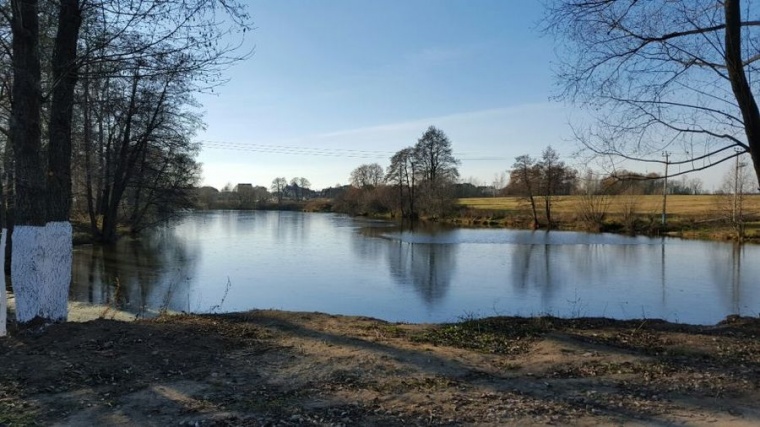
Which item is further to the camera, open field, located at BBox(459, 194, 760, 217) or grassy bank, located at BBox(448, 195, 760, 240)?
open field, located at BBox(459, 194, 760, 217)

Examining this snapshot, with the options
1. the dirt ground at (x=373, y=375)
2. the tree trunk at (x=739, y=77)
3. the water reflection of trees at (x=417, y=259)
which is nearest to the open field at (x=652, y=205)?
the water reflection of trees at (x=417, y=259)

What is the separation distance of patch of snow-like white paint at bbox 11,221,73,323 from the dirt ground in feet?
1.44

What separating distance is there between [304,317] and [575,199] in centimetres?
5847

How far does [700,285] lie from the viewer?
62.1ft

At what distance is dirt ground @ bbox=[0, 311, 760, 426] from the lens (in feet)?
13.0

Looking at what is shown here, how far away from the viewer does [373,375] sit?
190 inches

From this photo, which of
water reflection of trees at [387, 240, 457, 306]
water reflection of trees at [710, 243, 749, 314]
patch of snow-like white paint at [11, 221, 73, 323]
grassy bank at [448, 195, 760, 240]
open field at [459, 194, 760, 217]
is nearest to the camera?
patch of snow-like white paint at [11, 221, 73, 323]

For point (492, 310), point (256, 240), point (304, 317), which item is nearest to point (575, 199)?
point (256, 240)

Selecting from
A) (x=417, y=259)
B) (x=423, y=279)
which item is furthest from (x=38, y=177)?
(x=417, y=259)

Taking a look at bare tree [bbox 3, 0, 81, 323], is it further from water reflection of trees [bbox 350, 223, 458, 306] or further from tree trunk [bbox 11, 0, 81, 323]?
water reflection of trees [bbox 350, 223, 458, 306]

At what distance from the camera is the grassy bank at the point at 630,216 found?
45406mm

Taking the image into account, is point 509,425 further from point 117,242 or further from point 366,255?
point 117,242

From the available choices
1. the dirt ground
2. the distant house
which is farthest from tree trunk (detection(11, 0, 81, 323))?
the distant house

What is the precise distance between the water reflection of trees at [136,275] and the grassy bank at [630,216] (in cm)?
3343
